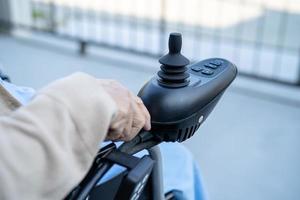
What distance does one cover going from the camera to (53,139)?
541mm

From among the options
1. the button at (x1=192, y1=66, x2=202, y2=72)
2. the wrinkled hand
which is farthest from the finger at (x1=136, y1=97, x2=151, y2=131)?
the button at (x1=192, y1=66, x2=202, y2=72)

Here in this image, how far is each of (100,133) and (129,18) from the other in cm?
316

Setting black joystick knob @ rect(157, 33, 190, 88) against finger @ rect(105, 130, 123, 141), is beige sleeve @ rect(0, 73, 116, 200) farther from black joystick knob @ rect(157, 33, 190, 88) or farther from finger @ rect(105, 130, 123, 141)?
black joystick knob @ rect(157, 33, 190, 88)

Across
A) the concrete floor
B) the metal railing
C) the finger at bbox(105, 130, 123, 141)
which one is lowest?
the concrete floor

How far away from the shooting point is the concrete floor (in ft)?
6.59

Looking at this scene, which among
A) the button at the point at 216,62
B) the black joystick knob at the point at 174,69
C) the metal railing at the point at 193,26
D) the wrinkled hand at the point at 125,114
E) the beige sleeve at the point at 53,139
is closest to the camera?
the beige sleeve at the point at 53,139

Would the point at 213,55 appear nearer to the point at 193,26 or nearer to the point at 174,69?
the point at 193,26

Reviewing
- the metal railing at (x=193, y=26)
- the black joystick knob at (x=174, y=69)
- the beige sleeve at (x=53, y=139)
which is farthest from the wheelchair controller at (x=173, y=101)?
the metal railing at (x=193, y=26)

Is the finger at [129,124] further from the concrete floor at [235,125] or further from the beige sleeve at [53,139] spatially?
the concrete floor at [235,125]

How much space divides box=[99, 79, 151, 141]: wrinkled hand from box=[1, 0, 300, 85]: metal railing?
2302mm

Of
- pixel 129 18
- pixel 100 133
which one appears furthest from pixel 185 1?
pixel 100 133

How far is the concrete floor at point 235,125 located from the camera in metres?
2.01

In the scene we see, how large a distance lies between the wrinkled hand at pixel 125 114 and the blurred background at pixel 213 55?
51.7 inches

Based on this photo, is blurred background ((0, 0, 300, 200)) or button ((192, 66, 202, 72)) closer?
button ((192, 66, 202, 72))
